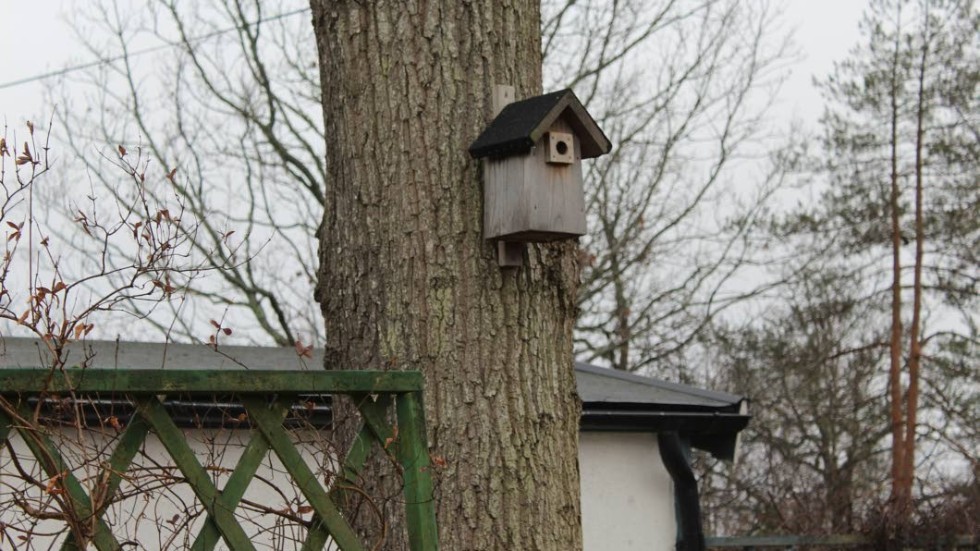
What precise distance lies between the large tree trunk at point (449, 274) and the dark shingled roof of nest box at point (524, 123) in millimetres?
60

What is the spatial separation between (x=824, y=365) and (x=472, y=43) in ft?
45.9

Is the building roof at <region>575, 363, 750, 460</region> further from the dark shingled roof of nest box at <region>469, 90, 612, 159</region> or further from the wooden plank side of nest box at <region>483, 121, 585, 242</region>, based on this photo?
the dark shingled roof of nest box at <region>469, 90, 612, 159</region>

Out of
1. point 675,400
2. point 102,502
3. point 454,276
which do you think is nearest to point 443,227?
point 454,276

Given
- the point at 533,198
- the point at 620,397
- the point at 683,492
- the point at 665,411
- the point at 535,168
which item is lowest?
the point at 683,492

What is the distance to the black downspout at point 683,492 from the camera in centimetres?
827

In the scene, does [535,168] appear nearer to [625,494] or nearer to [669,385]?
[625,494]

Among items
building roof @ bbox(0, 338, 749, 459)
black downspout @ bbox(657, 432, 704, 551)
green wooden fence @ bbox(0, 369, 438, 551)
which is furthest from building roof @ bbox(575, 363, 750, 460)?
green wooden fence @ bbox(0, 369, 438, 551)

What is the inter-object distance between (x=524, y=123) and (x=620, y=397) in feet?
16.5

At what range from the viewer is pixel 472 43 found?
3646 mm

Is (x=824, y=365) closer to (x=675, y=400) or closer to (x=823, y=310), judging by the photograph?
(x=823, y=310)

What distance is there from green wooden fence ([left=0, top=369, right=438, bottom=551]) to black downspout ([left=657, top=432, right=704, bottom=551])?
5863mm

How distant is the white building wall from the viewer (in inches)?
319

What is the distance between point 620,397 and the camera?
27.4 feet

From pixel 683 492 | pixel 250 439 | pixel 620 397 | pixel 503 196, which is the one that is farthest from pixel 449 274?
pixel 683 492
